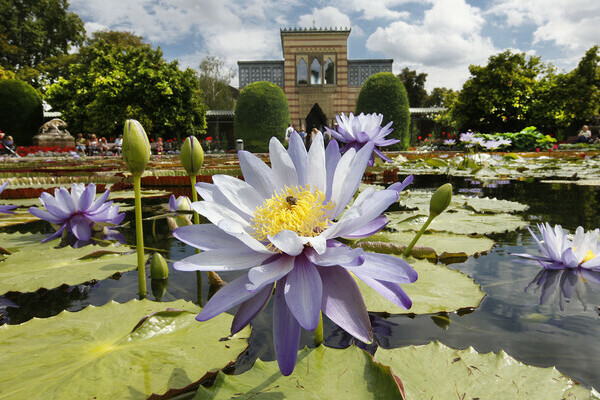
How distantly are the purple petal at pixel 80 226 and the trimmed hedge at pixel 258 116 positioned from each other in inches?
619

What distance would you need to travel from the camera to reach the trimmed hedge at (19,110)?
58.9 feet

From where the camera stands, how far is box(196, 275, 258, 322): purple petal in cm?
47

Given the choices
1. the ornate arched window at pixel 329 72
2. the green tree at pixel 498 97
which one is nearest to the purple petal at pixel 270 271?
the green tree at pixel 498 97

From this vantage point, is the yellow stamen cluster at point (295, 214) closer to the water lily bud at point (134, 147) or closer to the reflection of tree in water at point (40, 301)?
the water lily bud at point (134, 147)

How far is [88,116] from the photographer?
18453 millimetres

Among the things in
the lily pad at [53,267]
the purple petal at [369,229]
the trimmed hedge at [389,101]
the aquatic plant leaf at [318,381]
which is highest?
the trimmed hedge at [389,101]

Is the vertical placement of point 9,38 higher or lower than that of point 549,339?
higher

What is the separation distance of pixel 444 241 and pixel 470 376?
105 cm

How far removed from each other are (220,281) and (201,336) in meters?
0.35

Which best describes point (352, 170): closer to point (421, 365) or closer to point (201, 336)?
point (421, 365)

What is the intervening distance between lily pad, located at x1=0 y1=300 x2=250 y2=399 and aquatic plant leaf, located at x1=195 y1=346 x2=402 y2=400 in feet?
0.28

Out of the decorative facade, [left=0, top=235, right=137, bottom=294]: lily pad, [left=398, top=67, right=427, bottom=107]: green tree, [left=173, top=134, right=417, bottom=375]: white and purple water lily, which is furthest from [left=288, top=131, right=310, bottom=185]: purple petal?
[left=398, top=67, right=427, bottom=107]: green tree

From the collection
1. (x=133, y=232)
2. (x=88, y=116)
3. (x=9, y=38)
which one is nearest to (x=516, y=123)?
(x=133, y=232)

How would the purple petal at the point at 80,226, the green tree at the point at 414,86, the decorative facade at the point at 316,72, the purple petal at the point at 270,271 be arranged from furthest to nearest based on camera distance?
the green tree at the point at 414,86
the decorative facade at the point at 316,72
the purple petal at the point at 80,226
the purple petal at the point at 270,271
